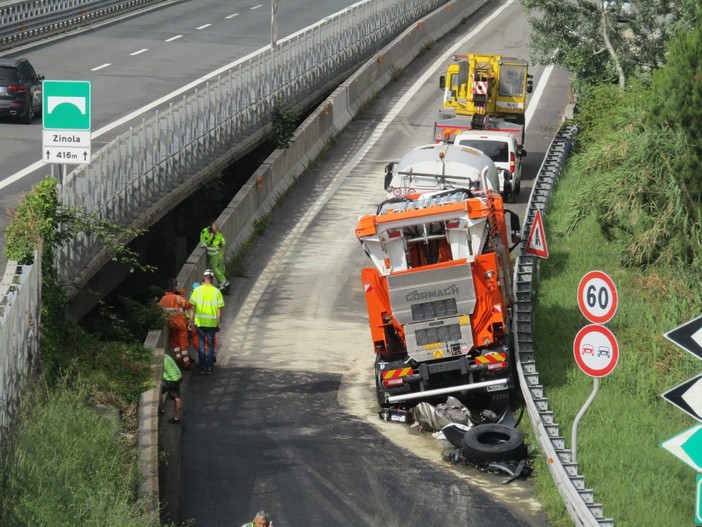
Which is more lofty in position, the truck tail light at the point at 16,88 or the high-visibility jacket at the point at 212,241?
the truck tail light at the point at 16,88

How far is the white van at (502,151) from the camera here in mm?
33094

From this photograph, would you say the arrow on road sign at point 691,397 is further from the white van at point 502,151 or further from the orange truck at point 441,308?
the white van at point 502,151

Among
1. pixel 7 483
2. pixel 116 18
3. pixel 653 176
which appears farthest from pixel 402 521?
pixel 116 18

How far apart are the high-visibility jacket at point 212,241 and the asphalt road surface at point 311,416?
3.69 ft

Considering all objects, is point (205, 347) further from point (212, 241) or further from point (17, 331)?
point (17, 331)

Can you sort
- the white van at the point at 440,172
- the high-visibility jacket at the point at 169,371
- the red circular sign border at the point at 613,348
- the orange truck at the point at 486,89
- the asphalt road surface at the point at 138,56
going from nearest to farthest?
1. the red circular sign border at the point at 613,348
2. the high-visibility jacket at the point at 169,371
3. the white van at the point at 440,172
4. the asphalt road surface at the point at 138,56
5. the orange truck at the point at 486,89

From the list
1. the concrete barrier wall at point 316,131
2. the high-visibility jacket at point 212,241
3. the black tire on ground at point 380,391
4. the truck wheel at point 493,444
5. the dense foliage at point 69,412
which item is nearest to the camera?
the dense foliage at point 69,412

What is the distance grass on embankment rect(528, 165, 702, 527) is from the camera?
16203 mm

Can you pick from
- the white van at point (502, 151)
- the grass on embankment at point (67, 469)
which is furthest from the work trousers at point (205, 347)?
the white van at point (502, 151)

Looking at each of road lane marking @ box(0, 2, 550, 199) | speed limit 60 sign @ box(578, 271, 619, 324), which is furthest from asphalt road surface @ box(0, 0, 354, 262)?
speed limit 60 sign @ box(578, 271, 619, 324)

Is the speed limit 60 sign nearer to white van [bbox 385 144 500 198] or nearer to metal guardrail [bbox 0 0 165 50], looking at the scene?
white van [bbox 385 144 500 198]

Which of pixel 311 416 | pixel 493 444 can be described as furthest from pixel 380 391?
pixel 493 444

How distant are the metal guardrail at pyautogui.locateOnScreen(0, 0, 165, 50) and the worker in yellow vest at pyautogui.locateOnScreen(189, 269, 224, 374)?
1060 inches

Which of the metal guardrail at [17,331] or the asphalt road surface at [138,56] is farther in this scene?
the asphalt road surface at [138,56]
